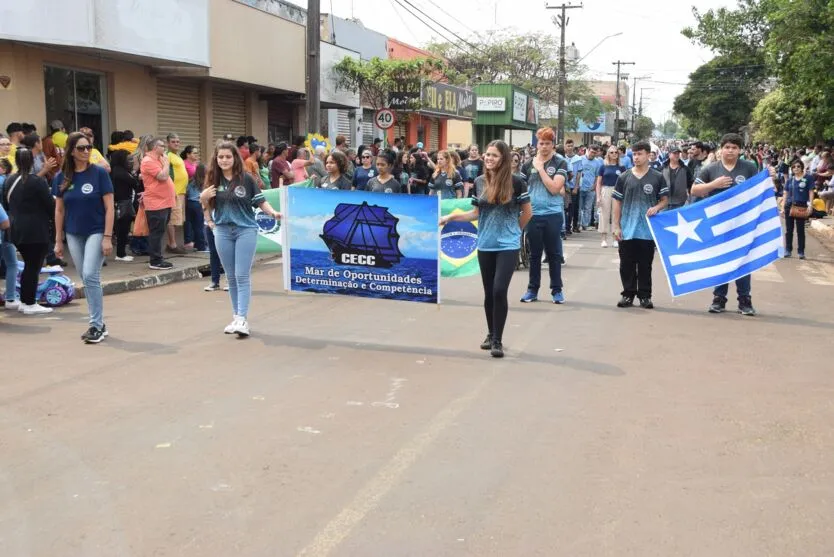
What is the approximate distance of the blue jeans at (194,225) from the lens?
14.6 meters

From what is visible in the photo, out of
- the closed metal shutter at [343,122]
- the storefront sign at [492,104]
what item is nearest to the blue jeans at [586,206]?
the closed metal shutter at [343,122]

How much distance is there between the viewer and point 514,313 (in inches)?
386

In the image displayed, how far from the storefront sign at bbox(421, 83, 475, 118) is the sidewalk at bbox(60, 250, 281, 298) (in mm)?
18625

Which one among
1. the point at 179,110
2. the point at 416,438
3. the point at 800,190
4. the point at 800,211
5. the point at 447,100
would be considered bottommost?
the point at 416,438

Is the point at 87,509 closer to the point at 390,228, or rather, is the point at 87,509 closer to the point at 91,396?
the point at 91,396

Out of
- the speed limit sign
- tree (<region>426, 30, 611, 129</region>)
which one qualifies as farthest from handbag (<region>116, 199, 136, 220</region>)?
tree (<region>426, 30, 611, 129</region>)

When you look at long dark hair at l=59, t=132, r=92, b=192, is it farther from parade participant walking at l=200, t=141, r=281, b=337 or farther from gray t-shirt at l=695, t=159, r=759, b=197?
gray t-shirt at l=695, t=159, r=759, b=197

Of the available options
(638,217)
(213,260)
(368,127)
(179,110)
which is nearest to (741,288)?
(638,217)

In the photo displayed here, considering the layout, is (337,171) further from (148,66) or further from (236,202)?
(148,66)

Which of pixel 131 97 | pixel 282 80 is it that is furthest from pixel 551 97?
pixel 131 97

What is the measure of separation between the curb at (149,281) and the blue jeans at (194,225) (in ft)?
4.64

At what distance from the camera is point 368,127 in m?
31.6

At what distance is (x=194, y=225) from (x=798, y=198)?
1048 cm

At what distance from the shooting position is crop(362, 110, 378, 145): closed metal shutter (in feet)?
102
